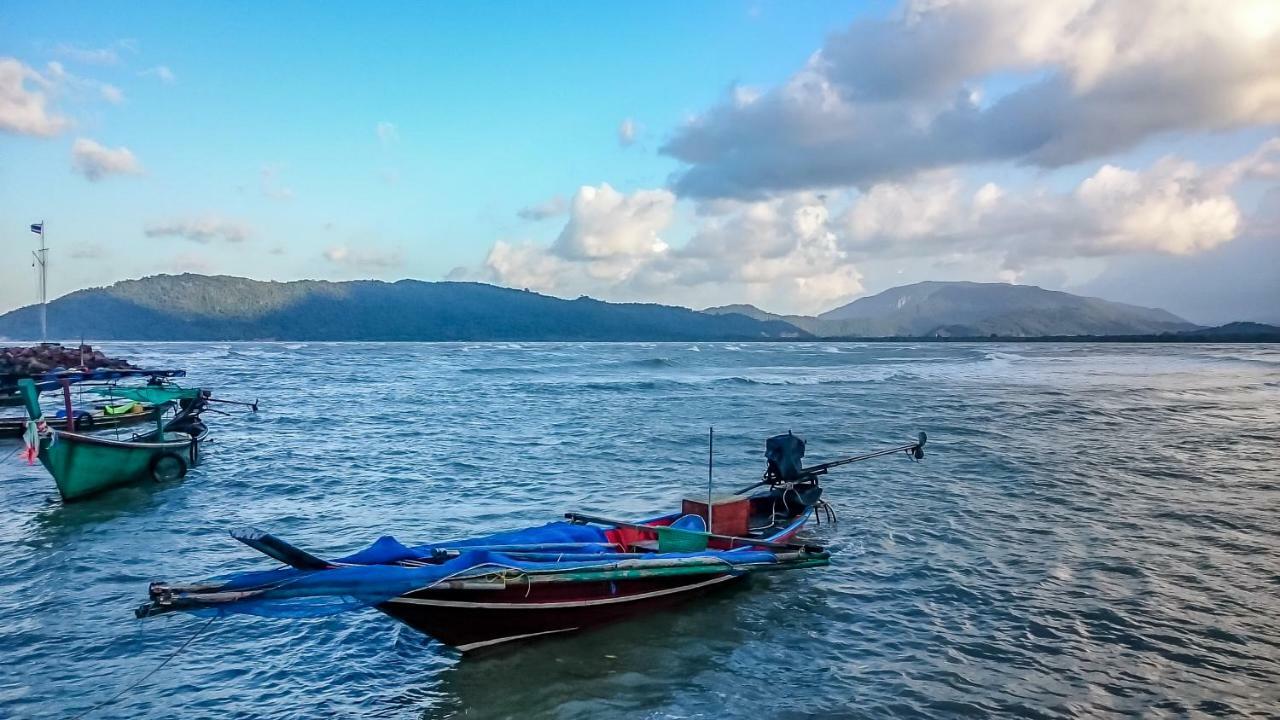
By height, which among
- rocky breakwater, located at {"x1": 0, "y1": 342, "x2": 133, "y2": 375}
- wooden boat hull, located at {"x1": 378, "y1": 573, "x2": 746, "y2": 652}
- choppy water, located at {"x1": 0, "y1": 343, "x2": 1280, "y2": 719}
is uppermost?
rocky breakwater, located at {"x1": 0, "y1": 342, "x2": 133, "y2": 375}

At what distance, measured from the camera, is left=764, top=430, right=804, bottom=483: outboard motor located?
49.7ft

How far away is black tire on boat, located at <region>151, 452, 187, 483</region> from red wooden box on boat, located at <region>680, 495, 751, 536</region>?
15504 millimetres

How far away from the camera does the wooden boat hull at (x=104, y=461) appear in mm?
17656

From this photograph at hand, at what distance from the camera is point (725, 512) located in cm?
1307

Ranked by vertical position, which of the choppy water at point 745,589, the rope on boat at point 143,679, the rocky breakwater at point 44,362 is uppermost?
the rocky breakwater at point 44,362

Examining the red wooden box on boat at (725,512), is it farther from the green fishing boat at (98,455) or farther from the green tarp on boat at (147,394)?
the green tarp on boat at (147,394)

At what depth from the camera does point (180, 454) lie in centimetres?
2103

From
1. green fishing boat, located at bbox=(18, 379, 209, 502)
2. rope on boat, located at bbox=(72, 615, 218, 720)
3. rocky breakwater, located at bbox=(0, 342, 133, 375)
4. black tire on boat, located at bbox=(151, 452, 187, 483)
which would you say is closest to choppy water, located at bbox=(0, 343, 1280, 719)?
rope on boat, located at bbox=(72, 615, 218, 720)

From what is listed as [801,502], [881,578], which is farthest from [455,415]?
[881,578]

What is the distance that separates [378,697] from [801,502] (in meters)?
8.83

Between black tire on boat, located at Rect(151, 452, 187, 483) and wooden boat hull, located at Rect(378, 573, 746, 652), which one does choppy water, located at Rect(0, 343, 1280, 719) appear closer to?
wooden boat hull, located at Rect(378, 573, 746, 652)

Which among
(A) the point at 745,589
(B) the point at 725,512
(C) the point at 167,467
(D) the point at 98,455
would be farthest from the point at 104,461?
(A) the point at 745,589

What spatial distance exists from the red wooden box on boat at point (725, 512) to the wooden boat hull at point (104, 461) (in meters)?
15.1

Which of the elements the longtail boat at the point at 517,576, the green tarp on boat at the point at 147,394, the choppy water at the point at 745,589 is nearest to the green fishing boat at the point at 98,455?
the choppy water at the point at 745,589
